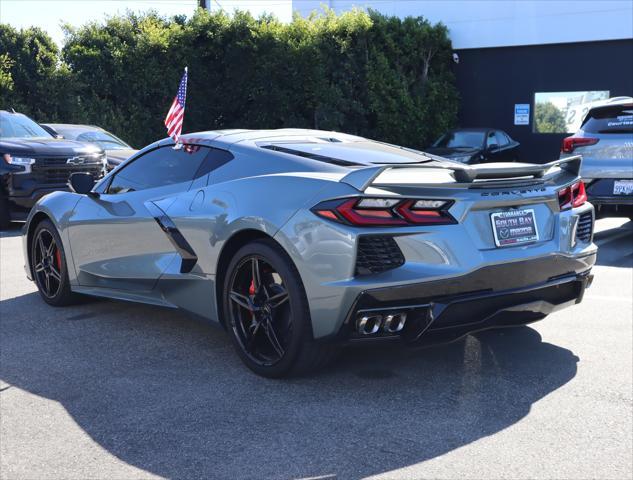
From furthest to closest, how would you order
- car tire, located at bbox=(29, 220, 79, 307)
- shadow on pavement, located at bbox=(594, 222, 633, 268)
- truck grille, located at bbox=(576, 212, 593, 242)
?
1. shadow on pavement, located at bbox=(594, 222, 633, 268)
2. car tire, located at bbox=(29, 220, 79, 307)
3. truck grille, located at bbox=(576, 212, 593, 242)

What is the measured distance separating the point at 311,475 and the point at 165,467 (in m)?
0.63

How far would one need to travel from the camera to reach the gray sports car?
377cm

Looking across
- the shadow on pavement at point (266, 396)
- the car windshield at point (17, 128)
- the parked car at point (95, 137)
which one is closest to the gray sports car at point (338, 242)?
the shadow on pavement at point (266, 396)

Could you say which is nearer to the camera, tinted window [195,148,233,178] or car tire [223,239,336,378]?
car tire [223,239,336,378]

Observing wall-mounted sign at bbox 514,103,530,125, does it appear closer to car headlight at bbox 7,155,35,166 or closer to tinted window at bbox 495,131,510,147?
tinted window at bbox 495,131,510,147

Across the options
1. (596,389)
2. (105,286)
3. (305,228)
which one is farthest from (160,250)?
(596,389)

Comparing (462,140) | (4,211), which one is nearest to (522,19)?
(462,140)

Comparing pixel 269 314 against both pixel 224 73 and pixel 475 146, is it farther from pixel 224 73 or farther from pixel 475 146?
pixel 224 73

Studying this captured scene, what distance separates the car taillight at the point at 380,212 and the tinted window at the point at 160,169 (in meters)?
1.38

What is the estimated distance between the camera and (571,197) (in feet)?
15.0

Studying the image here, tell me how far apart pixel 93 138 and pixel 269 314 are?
11917mm

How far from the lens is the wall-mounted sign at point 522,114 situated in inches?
928

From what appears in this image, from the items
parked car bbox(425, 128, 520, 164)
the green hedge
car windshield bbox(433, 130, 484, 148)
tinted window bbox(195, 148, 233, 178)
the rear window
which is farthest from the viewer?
the green hedge

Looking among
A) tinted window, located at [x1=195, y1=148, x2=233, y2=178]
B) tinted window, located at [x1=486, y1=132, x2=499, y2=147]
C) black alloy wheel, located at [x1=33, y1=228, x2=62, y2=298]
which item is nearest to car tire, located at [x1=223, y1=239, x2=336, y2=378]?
tinted window, located at [x1=195, y1=148, x2=233, y2=178]
